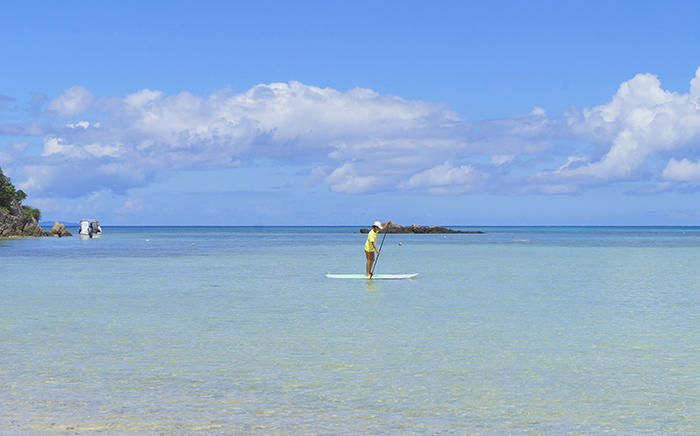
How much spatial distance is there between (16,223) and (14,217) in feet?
5.18

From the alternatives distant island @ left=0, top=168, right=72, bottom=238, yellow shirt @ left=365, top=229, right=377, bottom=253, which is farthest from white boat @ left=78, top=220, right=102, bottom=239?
yellow shirt @ left=365, top=229, right=377, bottom=253

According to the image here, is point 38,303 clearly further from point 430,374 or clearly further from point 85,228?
point 85,228

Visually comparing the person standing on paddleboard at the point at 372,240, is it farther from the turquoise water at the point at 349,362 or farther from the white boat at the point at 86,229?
the white boat at the point at 86,229

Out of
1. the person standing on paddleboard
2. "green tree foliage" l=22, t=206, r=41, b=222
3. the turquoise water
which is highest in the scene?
"green tree foliage" l=22, t=206, r=41, b=222

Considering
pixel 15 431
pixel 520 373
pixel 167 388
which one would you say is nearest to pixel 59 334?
pixel 167 388

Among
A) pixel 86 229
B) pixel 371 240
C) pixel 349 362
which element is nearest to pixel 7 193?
pixel 86 229

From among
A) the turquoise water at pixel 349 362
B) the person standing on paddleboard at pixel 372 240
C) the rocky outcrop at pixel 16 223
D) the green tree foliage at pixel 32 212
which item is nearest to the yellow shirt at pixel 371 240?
the person standing on paddleboard at pixel 372 240

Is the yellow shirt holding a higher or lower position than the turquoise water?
higher

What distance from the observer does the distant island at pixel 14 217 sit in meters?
123

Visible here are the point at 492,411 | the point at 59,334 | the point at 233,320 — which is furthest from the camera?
the point at 233,320

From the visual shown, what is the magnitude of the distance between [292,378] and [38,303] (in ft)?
54.0

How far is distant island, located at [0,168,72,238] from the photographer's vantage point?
123312 mm

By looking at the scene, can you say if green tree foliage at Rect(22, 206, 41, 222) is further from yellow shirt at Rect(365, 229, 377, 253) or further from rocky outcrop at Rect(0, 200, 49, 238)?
yellow shirt at Rect(365, 229, 377, 253)

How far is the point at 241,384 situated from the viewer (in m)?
12.8
